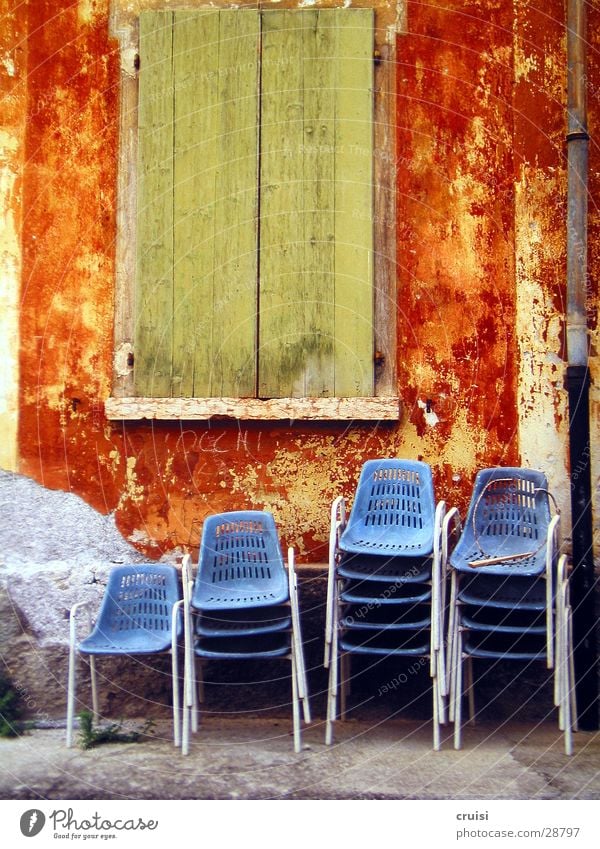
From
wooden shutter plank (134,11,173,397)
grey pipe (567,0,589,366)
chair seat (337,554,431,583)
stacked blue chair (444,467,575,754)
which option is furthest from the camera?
wooden shutter plank (134,11,173,397)

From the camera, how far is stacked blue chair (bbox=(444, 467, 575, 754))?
4.23m

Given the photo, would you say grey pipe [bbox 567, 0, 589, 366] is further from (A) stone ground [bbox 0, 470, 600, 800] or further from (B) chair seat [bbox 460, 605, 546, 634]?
(A) stone ground [bbox 0, 470, 600, 800]

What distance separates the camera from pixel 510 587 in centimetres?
442

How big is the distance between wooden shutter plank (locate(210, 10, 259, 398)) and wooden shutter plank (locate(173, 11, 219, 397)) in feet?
0.13

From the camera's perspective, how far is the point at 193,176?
202 inches

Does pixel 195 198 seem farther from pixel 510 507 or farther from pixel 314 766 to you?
pixel 314 766

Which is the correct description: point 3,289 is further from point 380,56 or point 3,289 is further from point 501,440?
point 501,440

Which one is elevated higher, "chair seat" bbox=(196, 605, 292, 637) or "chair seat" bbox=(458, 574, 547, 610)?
"chair seat" bbox=(458, 574, 547, 610)

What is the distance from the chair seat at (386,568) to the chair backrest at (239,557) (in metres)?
0.31

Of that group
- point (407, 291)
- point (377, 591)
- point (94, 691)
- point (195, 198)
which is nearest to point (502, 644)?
point (377, 591)

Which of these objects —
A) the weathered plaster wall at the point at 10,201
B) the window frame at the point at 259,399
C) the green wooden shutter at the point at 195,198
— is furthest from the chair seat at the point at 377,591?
the weathered plaster wall at the point at 10,201

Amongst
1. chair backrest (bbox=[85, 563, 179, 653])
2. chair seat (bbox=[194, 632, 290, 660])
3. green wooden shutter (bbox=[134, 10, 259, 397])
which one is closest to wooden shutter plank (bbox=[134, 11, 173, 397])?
green wooden shutter (bbox=[134, 10, 259, 397])

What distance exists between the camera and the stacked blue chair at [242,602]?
4.29m

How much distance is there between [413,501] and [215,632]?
3.78 feet
